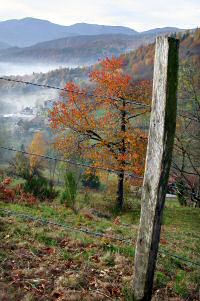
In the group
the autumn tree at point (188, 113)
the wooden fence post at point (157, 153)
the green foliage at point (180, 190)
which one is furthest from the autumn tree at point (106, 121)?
the wooden fence post at point (157, 153)

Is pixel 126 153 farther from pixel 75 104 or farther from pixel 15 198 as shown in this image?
pixel 15 198

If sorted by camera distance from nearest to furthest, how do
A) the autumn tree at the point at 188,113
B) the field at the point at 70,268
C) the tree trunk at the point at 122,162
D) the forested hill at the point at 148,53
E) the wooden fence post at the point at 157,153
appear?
1. the wooden fence post at the point at 157,153
2. the field at the point at 70,268
3. the autumn tree at the point at 188,113
4. the tree trunk at the point at 122,162
5. the forested hill at the point at 148,53

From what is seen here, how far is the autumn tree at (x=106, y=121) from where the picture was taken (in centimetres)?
2119

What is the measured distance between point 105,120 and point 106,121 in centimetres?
12

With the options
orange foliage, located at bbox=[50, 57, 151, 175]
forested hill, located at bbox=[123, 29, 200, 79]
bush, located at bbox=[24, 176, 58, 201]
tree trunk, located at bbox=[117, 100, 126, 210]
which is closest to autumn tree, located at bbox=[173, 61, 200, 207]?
orange foliage, located at bbox=[50, 57, 151, 175]

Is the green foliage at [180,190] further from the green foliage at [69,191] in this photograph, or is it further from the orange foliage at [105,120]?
the green foliage at [69,191]

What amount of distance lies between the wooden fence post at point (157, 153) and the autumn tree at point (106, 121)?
1656 centimetres

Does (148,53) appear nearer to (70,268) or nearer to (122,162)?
(122,162)

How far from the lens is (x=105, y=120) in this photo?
2175 centimetres

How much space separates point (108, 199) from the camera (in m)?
23.8

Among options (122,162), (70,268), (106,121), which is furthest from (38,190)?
(70,268)

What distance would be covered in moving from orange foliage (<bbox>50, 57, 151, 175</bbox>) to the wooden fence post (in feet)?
54.5

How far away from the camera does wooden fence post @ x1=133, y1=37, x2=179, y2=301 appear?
3557mm

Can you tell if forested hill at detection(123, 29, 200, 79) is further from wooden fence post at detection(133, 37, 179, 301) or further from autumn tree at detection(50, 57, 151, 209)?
wooden fence post at detection(133, 37, 179, 301)
